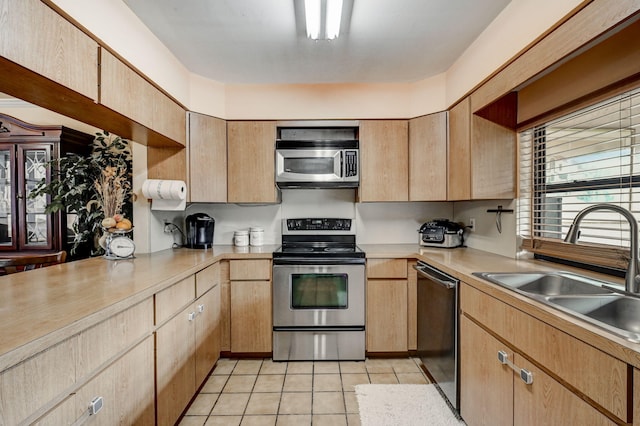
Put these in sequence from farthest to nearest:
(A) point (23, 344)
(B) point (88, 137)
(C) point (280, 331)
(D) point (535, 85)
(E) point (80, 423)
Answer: (B) point (88, 137) → (C) point (280, 331) → (D) point (535, 85) → (E) point (80, 423) → (A) point (23, 344)

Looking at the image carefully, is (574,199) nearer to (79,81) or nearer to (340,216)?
(340,216)

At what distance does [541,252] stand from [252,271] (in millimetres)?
2059

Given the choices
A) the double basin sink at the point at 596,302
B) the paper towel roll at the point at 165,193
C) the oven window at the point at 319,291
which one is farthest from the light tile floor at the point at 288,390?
the paper towel roll at the point at 165,193

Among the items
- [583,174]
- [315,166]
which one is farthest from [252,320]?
[583,174]

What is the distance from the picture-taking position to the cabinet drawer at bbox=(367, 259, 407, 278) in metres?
2.53

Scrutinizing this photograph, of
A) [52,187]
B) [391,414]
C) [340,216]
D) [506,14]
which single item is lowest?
[391,414]

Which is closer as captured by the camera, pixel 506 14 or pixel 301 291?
pixel 506 14

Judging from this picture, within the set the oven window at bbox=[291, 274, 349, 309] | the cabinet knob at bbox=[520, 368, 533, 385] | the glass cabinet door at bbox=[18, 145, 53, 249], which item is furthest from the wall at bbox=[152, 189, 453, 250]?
the cabinet knob at bbox=[520, 368, 533, 385]

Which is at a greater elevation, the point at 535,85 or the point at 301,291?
the point at 535,85

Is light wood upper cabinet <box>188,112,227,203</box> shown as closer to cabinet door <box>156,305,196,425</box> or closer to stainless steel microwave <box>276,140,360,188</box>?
stainless steel microwave <box>276,140,360,188</box>

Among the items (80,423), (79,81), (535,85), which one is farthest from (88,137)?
(535,85)

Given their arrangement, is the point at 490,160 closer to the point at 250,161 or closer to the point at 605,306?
the point at 605,306

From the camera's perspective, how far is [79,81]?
4.43 ft

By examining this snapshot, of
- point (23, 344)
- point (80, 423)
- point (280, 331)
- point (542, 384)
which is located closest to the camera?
point (23, 344)
